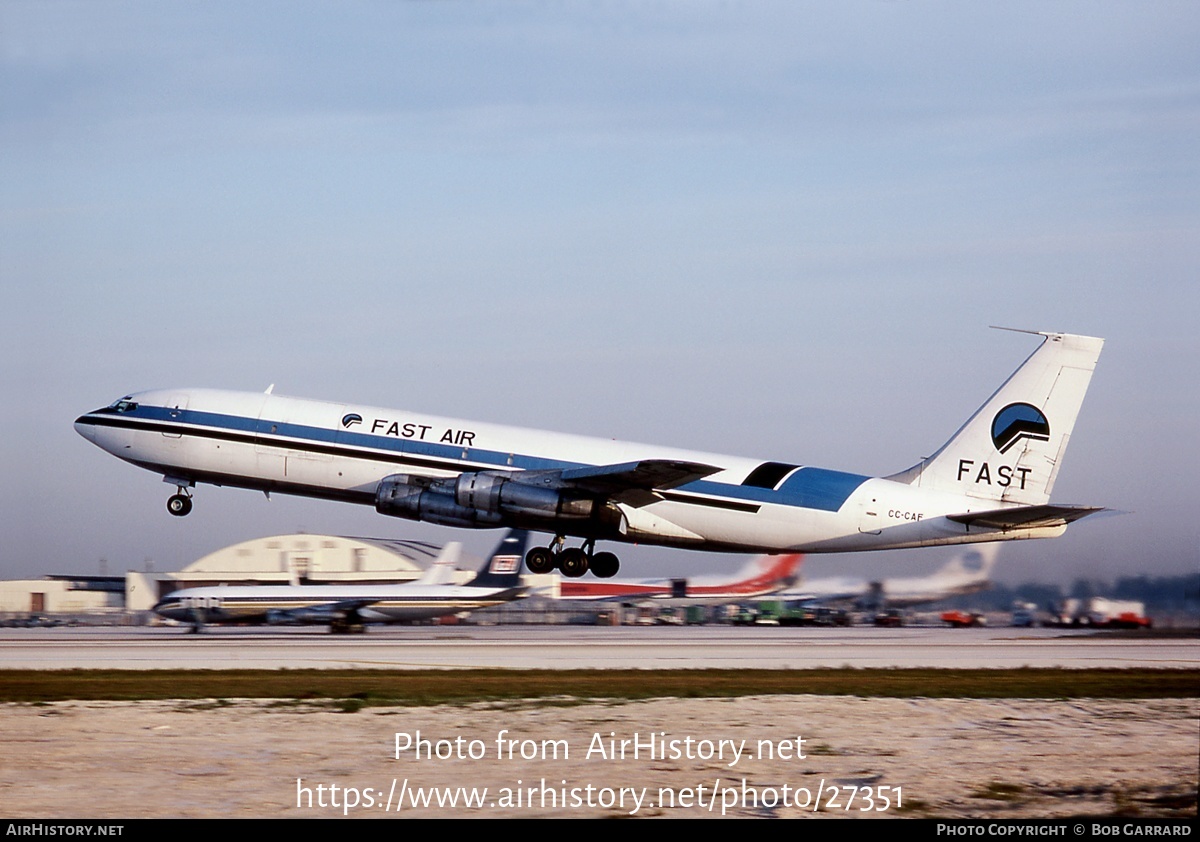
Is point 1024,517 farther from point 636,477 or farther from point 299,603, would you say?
point 299,603

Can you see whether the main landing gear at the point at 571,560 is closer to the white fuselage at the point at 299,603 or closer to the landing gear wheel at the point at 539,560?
the landing gear wheel at the point at 539,560

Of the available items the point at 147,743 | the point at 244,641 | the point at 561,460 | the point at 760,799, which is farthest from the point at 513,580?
the point at 760,799

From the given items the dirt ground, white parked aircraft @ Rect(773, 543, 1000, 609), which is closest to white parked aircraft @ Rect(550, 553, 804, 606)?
white parked aircraft @ Rect(773, 543, 1000, 609)

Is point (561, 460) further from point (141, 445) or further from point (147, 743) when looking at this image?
point (147, 743)

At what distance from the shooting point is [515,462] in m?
40.8

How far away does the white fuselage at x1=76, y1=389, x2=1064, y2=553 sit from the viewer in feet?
131

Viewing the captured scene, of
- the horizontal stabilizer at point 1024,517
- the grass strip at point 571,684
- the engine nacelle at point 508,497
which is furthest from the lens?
the engine nacelle at point 508,497

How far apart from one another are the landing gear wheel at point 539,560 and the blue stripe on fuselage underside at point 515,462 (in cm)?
272

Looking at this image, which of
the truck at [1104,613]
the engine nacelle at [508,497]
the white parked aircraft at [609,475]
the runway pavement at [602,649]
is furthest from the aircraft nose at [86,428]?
the truck at [1104,613]

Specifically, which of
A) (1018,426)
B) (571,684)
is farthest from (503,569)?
(571,684)

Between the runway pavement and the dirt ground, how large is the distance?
36.1 ft

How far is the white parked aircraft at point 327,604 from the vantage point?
61750mm

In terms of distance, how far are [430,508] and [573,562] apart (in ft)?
16.4

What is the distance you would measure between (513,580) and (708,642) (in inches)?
760
